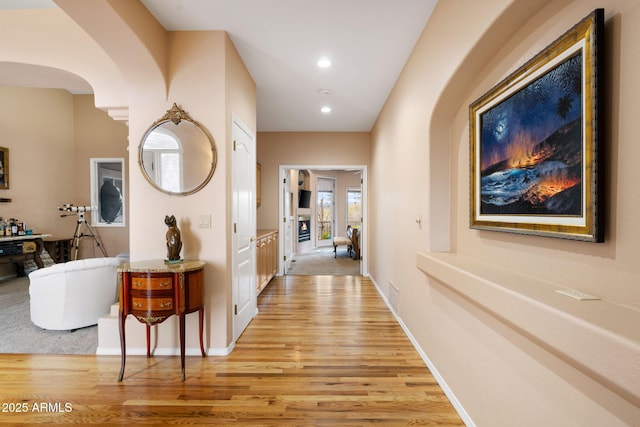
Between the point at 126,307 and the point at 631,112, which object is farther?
the point at 126,307

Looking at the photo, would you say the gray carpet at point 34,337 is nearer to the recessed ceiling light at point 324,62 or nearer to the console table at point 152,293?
the console table at point 152,293

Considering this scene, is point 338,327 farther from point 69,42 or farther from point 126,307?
point 69,42

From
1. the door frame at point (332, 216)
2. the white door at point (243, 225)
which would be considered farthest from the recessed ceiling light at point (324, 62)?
the door frame at point (332, 216)

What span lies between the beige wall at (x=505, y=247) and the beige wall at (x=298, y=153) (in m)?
2.44

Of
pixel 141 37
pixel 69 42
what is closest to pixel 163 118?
pixel 141 37

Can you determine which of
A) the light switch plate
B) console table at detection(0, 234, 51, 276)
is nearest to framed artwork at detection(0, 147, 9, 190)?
console table at detection(0, 234, 51, 276)

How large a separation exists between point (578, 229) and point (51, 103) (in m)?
8.15

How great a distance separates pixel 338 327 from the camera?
120 inches

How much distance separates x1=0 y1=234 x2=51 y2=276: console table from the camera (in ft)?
15.0

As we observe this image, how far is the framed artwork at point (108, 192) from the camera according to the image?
6012 mm

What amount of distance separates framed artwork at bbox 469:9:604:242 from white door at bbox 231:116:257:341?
206cm

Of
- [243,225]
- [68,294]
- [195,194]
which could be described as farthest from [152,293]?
[68,294]

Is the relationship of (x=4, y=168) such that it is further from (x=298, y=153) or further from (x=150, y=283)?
(x=150, y=283)

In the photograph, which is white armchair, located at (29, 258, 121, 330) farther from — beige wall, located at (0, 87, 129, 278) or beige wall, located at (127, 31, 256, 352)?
beige wall, located at (0, 87, 129, 278)
